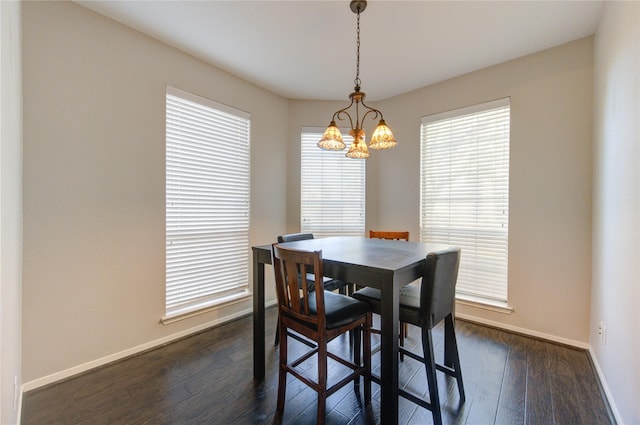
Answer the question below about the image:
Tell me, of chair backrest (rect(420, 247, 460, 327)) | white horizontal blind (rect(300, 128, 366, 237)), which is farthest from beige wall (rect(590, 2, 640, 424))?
white horizontal blind (rect(300, 128, 366, 237))

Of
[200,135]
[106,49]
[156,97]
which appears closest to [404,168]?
[200,135]

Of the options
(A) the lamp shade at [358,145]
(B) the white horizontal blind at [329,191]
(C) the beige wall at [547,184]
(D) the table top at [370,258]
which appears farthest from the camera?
(B) the white horizontal blind at [329,191]

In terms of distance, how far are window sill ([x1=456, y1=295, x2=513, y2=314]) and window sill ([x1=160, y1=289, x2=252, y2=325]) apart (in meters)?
2.45

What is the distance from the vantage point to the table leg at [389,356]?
1.40 metres

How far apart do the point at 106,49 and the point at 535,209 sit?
157 inches

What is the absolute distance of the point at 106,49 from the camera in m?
2.18

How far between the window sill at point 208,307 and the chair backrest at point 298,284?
4.73ft

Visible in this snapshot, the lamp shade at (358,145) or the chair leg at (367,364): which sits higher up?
the lamp shade at (358,145)

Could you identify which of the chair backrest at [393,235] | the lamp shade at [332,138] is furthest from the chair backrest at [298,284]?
the chair backrest at [393,235]

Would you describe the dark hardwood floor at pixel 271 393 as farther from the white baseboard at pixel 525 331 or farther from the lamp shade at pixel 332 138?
the lamp shade at pixel 332 138

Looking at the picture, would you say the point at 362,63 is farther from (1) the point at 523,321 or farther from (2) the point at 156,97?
(1) the point at 523,321

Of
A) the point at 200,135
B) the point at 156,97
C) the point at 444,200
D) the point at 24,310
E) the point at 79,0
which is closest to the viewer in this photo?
the point at 24,310

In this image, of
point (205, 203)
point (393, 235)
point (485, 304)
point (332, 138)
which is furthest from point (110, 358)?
point (485, 304)

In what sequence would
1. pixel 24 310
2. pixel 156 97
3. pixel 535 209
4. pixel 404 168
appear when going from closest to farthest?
pixel 24 310, pixel 156 97, pixel 535 209, pixel 404 168
